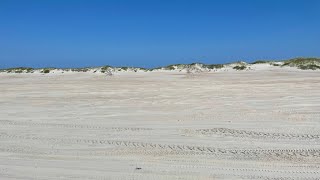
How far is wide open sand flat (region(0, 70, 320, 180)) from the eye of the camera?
6.37 meters

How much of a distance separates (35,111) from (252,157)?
24.6 ft

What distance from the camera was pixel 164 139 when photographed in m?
8.44

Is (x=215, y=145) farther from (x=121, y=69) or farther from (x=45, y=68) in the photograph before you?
(x=45, y=68)

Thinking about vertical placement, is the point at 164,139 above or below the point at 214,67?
below

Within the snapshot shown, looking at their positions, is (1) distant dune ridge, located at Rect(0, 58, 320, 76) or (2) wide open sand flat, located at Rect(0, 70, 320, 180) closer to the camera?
(2) wide open sand flat, located at Rect(0, 70, 320, 180)

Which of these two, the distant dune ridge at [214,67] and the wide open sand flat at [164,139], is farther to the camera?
the distant dune ridge at [214,67]

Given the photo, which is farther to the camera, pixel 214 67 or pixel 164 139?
pixel 214 67

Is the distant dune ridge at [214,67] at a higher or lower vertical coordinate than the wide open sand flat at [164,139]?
higher

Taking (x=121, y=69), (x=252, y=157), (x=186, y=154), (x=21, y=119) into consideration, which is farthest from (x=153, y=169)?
(x=121, y=69)

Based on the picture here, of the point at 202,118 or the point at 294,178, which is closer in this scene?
the point at 294,178

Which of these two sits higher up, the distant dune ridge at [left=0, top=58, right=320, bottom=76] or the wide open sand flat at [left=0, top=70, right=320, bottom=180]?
the distant dune ridge at [left=0, top=58, right=320, bottom=76]

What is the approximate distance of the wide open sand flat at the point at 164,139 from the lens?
6.37 m

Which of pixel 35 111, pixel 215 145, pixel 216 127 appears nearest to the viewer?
pixel 215 145

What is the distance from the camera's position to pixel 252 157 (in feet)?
23.1
